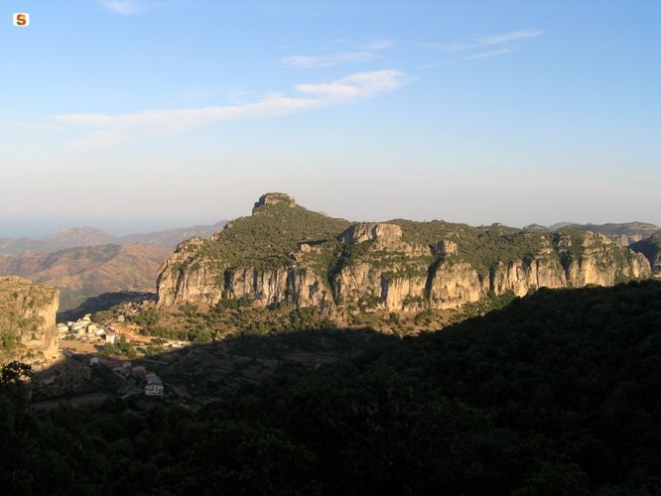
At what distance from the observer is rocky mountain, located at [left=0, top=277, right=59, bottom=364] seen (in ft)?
300

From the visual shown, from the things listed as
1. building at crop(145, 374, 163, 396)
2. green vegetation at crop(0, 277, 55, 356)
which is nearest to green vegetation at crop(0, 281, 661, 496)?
A: building at crop(145, 374, 163, 396)

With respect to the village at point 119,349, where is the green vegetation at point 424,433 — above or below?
above

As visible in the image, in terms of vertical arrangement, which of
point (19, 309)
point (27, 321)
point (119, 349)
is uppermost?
point (19, 309)

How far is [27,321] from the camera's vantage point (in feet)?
317

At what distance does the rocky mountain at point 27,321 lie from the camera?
300ft

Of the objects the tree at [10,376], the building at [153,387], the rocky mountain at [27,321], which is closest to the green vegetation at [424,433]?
the tree at [10,376]

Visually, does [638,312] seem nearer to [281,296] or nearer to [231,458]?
[231,458]

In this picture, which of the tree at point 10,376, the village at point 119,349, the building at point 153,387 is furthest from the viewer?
the village at point 119,349

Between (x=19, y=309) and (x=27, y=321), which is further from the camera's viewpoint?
(x=19, y=309)

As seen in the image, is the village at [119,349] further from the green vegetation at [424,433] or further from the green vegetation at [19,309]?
the green vegetation at [424,433]

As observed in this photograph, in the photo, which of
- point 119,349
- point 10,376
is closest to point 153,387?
point 119,349

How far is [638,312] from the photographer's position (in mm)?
64250

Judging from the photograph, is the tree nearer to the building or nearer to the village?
the village

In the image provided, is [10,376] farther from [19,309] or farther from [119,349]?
[119,349]
